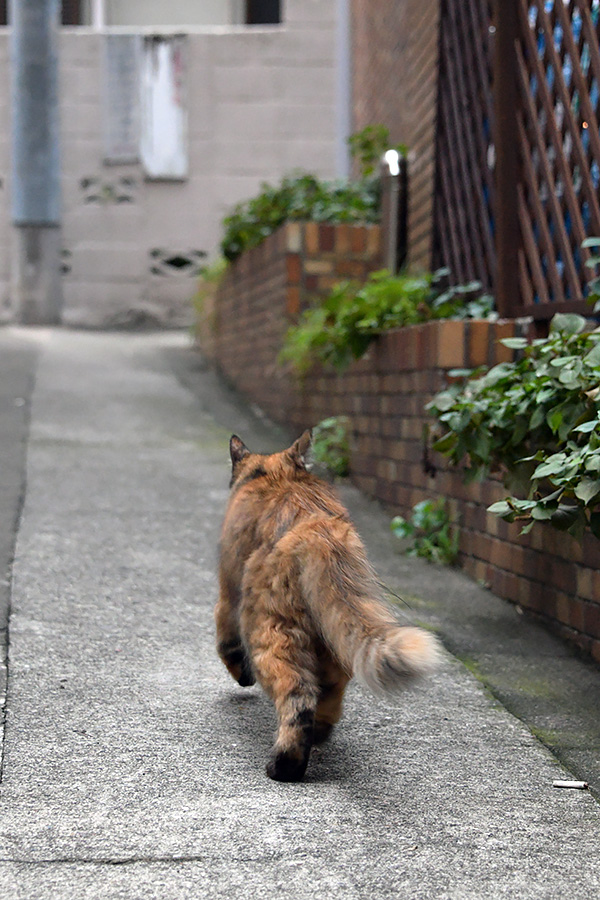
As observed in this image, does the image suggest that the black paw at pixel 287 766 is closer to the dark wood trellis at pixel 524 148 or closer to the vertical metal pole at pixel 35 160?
the dark wood trellis at pixel 524 148

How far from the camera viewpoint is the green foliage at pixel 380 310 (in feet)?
18.5

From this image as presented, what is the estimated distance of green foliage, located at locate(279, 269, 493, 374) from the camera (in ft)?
18.5

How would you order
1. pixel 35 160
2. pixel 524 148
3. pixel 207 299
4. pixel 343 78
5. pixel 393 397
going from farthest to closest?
pixel 35 160, pixel 343 78, pixel 207 299, pixel 393 397, pixel 524 148

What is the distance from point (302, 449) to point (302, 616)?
0.61 m

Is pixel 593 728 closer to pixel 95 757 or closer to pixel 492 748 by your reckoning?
pixel 492 748

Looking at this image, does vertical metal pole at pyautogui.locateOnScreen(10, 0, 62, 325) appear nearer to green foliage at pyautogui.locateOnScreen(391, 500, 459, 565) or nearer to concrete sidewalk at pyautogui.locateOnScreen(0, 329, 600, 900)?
concrete sidewalk at pyautogui.locateOnScreen(0, 329, 600, 900)

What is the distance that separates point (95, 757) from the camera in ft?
8.66

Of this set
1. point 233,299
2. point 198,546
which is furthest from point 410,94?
point 198,546

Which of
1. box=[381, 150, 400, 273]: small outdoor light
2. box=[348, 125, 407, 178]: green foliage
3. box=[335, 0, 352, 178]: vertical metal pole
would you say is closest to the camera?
box=[381, 150, 400, 273]: small outdoor light

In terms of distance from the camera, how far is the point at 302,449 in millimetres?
3000

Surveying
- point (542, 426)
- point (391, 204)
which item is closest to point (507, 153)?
point (542, 426)

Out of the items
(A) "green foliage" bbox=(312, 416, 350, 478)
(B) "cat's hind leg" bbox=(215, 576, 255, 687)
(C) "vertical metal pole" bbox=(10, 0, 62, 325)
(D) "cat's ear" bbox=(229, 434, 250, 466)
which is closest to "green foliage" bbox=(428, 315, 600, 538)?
(D) "cat's ear" bbox=(229, 434, 250, 466)

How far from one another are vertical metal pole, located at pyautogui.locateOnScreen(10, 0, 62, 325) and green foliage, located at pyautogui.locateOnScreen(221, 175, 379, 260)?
4.29 metres

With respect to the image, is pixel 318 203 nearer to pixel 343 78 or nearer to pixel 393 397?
pixel 393 397
